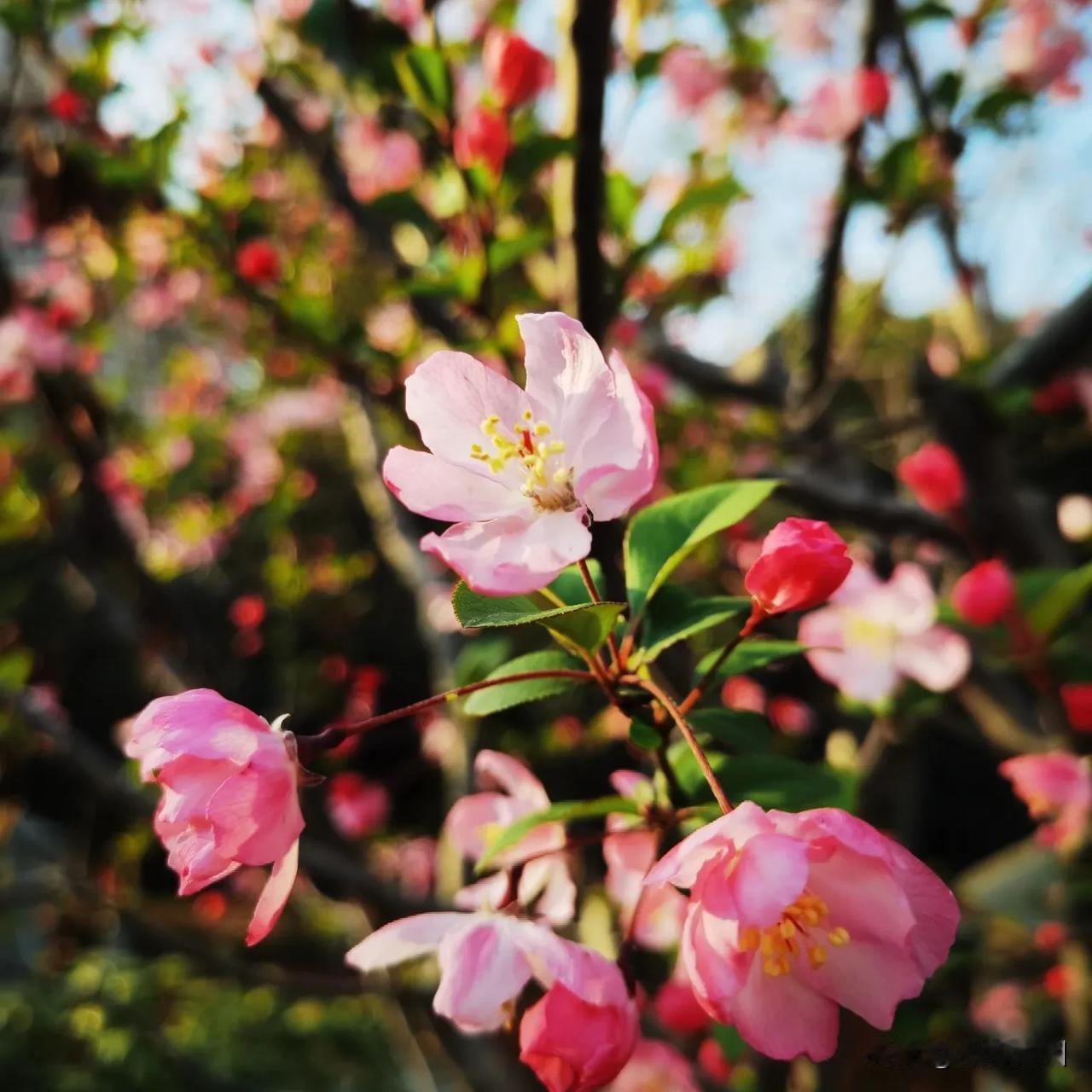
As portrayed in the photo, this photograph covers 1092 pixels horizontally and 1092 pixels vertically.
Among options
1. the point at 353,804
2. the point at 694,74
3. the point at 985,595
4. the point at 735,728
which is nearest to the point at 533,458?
the point at 735,728

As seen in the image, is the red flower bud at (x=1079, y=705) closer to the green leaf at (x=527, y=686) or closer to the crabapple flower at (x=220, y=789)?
the green leaf at (x=527, y=686)

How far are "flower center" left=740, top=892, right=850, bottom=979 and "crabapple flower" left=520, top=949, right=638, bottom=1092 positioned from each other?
0.09 metres

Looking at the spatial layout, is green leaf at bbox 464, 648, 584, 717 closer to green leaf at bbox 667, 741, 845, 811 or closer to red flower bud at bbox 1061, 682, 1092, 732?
green leaf at bbox 667, 741, 845, 811

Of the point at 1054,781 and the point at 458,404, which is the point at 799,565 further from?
the point at 1054,781

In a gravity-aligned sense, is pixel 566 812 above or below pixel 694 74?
below

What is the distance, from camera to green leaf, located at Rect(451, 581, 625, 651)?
0.46 metres

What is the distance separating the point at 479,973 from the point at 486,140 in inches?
34.3

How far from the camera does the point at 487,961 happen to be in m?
0.55

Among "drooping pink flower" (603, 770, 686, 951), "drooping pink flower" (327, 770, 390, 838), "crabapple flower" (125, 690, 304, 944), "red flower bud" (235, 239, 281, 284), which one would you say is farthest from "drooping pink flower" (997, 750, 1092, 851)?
"drooping pink flower" (327, 770, 390, 838)

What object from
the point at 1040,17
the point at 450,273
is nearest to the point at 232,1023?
the point at 450,273

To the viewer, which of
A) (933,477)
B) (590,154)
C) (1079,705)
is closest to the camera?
(590,154)

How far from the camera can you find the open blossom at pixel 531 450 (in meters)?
0.50

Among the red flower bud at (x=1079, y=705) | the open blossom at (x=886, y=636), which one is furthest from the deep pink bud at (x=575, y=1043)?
the red flower bud at (x=1079, y=705)

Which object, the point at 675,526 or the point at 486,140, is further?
the point at 486,140
